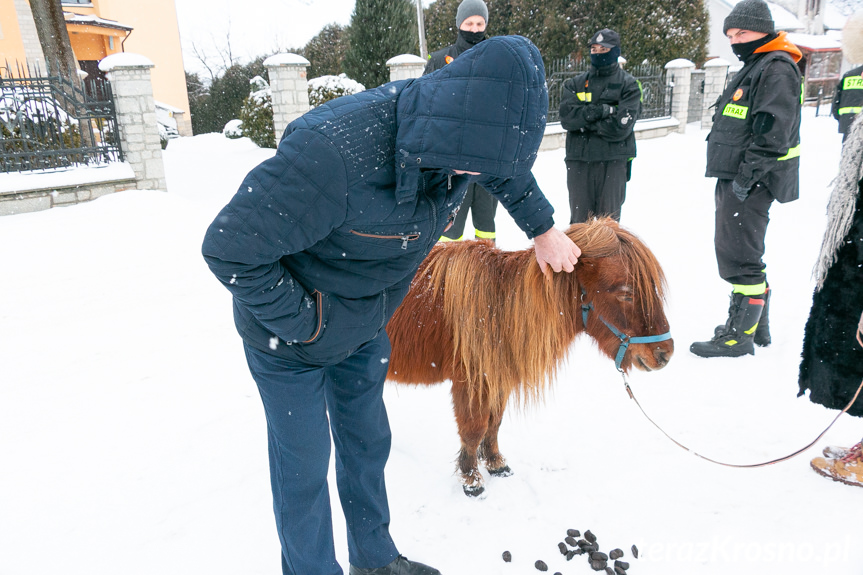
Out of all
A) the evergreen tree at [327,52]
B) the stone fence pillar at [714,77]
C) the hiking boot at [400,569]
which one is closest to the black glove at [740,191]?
the hiking boot at [400,569]

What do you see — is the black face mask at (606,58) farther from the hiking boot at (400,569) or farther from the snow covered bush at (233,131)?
the snow covered bush at (233,131)

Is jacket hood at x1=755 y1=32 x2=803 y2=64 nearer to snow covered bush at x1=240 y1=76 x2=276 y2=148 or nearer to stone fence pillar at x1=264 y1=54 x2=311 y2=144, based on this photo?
stone fence pillar at x1=264 y1=54 x2=311 y2=144

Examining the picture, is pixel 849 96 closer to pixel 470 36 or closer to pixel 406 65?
pixel 470 36

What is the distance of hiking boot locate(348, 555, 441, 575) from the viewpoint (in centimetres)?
207

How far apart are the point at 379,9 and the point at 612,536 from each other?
16.3 m

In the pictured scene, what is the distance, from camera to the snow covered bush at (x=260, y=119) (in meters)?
14.2

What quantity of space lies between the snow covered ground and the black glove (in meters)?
1.20

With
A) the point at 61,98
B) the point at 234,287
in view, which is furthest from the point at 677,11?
the point at 234,287

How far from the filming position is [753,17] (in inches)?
138

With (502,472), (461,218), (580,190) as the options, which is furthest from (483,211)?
A: (502,472)

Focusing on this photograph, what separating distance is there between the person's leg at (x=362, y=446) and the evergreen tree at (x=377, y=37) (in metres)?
14.7

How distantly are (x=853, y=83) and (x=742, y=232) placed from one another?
5.07 meters

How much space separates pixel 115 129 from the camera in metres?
8.79

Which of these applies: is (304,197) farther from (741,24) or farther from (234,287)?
(741,24)
